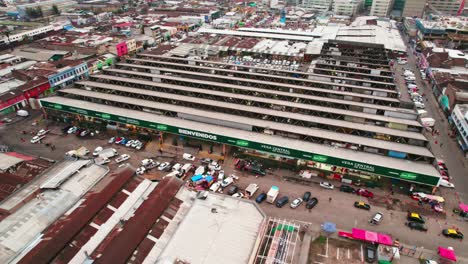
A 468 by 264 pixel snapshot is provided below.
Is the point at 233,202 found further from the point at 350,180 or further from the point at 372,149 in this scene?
the point at 372,149

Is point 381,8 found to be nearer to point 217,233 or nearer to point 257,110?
point 257,110

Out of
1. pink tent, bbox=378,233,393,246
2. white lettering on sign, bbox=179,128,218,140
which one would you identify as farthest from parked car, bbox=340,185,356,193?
white lettering on sign, bbox=179,128,218,140

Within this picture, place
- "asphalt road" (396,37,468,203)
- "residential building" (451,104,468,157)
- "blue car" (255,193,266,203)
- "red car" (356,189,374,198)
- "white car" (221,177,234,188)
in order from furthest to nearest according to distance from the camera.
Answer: "residential building" (451,104,468,157) → "asphalt road" (396,37,468,203) → "white car" (221,177,234,188) → "red car" (356,189,374,198) → "blue car" (255,193,266,203)

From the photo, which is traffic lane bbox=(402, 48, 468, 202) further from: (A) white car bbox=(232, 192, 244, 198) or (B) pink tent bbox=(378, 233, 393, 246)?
(A) white car bbox=(232, 192, 244, 198)

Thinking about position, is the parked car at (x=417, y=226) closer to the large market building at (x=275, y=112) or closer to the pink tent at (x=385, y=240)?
the pink tent at (x=385, y=240)

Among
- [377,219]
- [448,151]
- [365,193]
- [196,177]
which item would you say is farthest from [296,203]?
[448,151]

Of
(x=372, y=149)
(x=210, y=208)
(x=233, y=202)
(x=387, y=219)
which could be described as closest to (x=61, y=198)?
(x=210, y=208)
